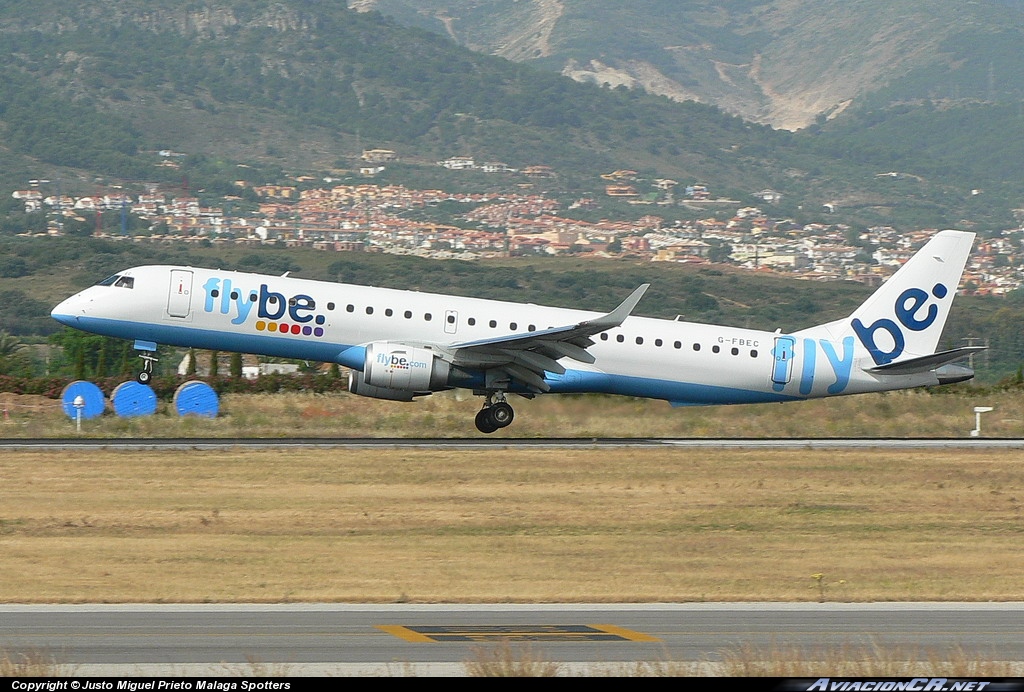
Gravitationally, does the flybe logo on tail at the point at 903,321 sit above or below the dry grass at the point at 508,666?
above

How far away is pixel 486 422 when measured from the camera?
126ft

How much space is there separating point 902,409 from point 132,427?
22.7m

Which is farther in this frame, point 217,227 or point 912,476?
point 217,227

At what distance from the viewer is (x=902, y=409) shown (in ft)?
149

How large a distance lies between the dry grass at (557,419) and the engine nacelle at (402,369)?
11.9ft

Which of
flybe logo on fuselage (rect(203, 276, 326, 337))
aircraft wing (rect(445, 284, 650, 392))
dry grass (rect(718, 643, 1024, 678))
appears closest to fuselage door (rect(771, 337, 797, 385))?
aircraft wing (rect(445, 284, 650, 392))

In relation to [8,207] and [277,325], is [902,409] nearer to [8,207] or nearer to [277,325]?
[277,325]

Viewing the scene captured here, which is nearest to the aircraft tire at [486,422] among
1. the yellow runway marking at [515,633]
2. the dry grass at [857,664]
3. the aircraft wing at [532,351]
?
the aircraft wing at [532,351]

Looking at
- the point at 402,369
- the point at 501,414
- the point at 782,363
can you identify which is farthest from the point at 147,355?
the point at 782,363

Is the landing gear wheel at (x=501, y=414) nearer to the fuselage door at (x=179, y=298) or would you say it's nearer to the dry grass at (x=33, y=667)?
the fuselage door at (x=179, y=298)

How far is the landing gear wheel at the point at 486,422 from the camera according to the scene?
38.4 meters

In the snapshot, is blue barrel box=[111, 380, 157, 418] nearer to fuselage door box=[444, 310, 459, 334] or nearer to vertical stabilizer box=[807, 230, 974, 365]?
fuselage door box=[444, 310, 459, 334]

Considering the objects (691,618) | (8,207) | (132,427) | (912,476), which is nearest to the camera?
(691,618)
